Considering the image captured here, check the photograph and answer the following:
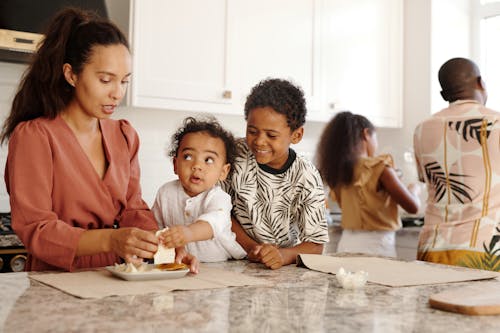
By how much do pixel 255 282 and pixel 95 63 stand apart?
60 cm

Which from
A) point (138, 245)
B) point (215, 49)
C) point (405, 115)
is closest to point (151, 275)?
point (138, 245)

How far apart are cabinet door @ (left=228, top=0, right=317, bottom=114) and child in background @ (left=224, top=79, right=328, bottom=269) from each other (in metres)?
1.55

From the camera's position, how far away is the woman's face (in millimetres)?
1298

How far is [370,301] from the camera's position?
0.91 meters

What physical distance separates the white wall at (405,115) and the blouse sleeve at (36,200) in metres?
1.91

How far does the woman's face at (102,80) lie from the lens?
4.26 feet

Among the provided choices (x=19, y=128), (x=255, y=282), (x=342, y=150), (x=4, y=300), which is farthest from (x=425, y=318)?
(x=342, y=150)

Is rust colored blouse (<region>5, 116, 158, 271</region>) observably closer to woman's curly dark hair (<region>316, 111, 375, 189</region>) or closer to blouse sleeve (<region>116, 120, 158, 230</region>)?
blouse sleeve (<region>116, 120, 158, 230</region>)

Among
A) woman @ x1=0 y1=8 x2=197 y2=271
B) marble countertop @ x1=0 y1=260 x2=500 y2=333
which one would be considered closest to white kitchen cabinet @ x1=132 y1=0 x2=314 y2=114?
woman @ x1=0 y1=8 x2=197 y2=271

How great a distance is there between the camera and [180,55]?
2.95 m

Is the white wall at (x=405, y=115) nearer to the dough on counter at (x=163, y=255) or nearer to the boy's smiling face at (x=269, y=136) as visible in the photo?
the boy's smiling face at (x=269, y=136)

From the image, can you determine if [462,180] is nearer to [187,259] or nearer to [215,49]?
[187,259]

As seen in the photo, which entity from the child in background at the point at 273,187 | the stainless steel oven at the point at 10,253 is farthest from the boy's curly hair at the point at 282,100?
the stainless steel oven at the point at 10,253

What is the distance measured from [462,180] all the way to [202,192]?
865mm
